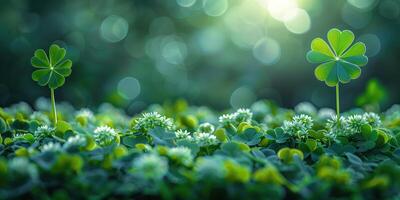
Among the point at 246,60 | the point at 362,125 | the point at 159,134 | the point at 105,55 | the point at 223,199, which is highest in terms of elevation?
the point at 246,60

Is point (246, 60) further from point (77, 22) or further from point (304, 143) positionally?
point (304, 143)

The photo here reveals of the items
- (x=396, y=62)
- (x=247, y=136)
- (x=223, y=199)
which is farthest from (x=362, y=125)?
(x=396, y=62)

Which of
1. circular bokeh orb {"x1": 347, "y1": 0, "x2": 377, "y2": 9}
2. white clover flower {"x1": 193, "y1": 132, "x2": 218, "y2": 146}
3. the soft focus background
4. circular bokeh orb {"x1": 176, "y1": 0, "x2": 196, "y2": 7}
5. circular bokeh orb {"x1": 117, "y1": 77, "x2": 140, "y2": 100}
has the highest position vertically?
circular bokeh orb {"x1": 347, "y1": 0, "x2": 377, "y2": 9}

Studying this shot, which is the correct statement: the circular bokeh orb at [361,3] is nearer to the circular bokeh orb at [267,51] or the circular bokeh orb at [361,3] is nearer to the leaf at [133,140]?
the circular bokeh orb at [267,51]

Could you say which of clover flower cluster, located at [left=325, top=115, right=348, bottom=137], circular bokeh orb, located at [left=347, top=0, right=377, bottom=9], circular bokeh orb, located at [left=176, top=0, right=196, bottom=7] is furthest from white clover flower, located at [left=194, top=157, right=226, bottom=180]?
circular bokeh orb, located at [left=347, top=0, right=377, bottom=9]

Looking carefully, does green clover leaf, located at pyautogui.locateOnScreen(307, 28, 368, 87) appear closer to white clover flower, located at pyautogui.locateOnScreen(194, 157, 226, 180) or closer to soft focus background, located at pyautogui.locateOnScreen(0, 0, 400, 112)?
white clover flower, located at pyautogui.locateOnScreen(194, 157, 226, 180)

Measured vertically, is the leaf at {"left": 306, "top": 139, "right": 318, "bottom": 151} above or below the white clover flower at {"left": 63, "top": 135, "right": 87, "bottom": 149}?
above

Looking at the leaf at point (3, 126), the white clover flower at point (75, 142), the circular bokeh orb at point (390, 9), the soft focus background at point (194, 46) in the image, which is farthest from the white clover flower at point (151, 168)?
the circular bokeh orb at point (390, 9)
